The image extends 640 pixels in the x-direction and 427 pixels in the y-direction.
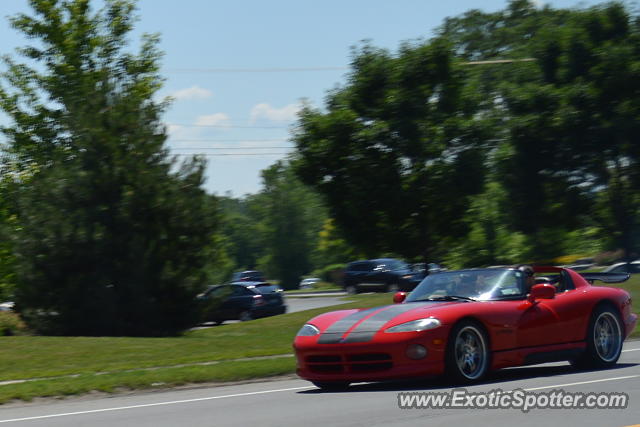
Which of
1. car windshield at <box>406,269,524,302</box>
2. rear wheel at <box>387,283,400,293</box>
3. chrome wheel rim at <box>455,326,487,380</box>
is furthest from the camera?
rear wheel at <box>387,283,400,293</box>

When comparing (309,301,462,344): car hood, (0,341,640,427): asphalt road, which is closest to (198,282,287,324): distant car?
(0,341,640,427): asphalt road

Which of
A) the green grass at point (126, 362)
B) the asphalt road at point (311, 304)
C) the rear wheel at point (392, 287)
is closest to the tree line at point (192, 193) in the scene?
the green grass at point (126, 362)

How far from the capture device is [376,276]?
4416cm

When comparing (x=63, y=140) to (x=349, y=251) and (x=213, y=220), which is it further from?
(x=349, y=251)

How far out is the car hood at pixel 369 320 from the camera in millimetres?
A: 10266

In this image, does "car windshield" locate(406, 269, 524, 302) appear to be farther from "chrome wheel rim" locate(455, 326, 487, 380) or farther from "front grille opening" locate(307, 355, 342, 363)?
"front grille opening" locate(307, 355, 342, 363)

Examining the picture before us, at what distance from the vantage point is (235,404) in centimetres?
1001

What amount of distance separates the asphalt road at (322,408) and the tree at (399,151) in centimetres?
1040

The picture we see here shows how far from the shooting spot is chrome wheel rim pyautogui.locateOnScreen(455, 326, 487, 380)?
A: 10219mm

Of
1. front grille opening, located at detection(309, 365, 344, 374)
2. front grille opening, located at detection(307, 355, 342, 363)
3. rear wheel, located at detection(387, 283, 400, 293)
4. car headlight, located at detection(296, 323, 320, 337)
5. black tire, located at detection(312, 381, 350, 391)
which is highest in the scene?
car headlight, located at detection(296, 323, 320, 337)

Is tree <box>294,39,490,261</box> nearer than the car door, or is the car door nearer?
the car door

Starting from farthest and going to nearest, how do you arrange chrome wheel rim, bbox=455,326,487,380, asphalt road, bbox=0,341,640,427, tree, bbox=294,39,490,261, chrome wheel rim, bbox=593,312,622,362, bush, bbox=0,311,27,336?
bush, bbox=0,311,27,336 < tree, bbox=294,39,490,261 < chrome wheel rim, bbox=593,312,622,362 < chrome wheel rim, bbox=455,326,487,380 < asphalt road, bbox=0,341,640,427

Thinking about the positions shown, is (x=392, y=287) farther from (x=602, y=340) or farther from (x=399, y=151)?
(x=602, y=340)

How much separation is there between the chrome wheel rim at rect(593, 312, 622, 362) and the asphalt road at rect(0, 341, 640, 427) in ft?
0.72
